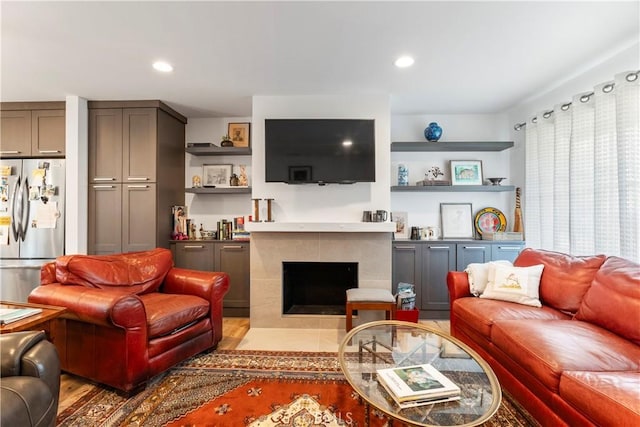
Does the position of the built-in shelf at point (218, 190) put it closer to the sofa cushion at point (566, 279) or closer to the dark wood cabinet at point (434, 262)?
the dark wood cabinet at point (434, 262)

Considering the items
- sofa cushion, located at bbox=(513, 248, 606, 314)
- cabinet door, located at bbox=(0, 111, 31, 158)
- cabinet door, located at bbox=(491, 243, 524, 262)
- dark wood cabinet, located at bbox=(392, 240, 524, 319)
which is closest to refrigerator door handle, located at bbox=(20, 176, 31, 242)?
cabinet door, located at bbox=(0, 111, 31, 158)

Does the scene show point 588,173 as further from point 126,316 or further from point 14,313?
point 14,313

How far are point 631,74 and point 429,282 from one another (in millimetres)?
2386

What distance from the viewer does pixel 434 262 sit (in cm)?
336

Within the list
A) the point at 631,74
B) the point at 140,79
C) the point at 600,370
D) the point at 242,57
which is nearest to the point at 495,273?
the point at 600,370

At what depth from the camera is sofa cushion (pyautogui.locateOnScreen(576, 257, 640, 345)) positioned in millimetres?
1673

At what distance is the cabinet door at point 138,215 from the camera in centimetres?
331

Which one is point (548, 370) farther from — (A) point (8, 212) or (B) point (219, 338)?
(A) point (8, 212)

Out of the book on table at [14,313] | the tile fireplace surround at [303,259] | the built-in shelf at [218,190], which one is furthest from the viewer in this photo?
the built-in shelf at [218,190]

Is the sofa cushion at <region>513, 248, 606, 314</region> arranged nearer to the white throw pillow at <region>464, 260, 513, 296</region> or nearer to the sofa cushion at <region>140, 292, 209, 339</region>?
the white throw pillow at <region>464, 260, 513, 296</region>

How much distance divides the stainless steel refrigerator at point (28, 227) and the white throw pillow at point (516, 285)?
429cm

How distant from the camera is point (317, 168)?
3.12m

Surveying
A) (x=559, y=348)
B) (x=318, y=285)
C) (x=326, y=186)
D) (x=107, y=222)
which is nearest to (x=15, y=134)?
(x=107, y=222)

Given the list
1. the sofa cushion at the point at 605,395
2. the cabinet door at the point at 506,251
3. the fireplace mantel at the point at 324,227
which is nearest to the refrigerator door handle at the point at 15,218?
the fireplace mantel at the point at 324,227
